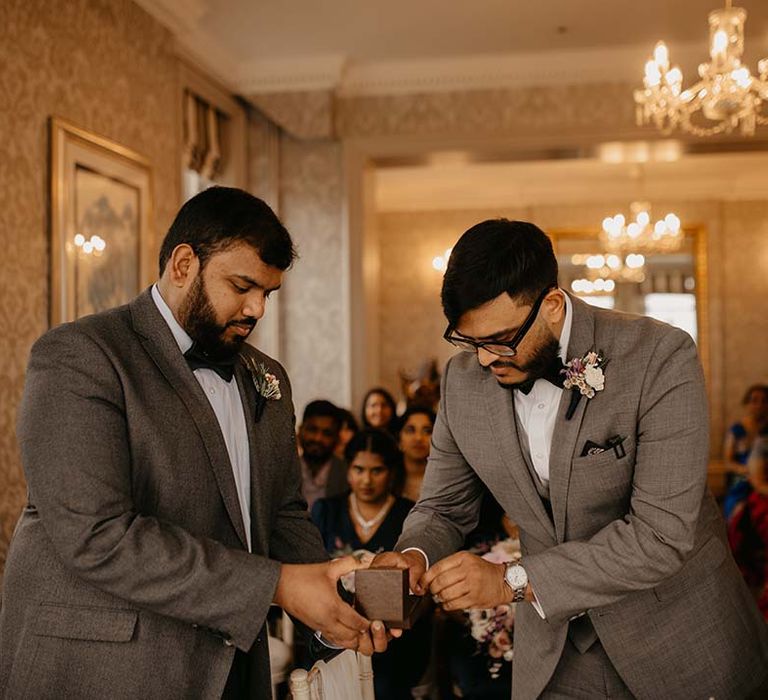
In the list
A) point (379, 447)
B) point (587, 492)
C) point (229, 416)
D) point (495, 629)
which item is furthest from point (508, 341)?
point (379, 447)

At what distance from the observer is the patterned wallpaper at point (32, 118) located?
4.02 metres

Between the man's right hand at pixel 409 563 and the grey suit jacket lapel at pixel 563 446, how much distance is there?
32cm

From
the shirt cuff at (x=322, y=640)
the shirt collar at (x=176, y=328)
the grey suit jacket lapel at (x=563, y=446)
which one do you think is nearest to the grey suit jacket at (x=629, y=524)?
the grey suit jacket lapel at (x=563, y=446)

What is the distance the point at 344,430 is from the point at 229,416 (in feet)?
13.5

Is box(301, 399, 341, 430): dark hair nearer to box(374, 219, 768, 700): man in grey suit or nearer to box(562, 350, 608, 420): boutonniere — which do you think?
box(374, 219, 768, 700): man in grey suit

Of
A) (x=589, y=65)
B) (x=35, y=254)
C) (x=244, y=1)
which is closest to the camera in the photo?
(x=35, y=254)

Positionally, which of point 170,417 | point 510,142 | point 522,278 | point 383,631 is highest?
point 510,142

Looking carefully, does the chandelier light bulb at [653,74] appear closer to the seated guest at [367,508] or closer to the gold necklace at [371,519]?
the seated guest at [367,508]

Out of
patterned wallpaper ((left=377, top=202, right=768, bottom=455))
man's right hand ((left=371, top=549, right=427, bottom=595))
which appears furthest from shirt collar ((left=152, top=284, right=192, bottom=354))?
patterned wallpaper ((left=377, top=202, right=768, bottom=455))

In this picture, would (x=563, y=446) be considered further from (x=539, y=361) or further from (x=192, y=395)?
(x=192, y=395)

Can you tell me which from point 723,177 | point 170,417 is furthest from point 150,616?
point 723,177

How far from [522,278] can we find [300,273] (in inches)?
217

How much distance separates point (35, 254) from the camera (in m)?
4.24

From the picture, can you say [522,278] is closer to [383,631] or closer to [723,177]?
[383,631]
